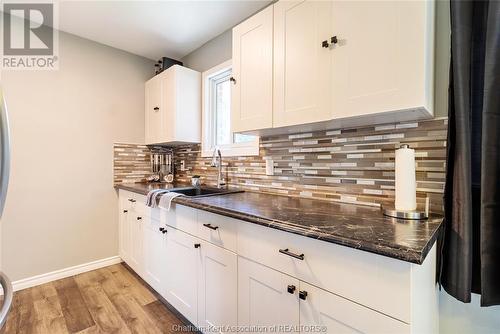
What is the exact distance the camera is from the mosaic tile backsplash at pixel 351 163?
3.84 feet

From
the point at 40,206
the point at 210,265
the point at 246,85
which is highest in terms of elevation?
the point at 246,85

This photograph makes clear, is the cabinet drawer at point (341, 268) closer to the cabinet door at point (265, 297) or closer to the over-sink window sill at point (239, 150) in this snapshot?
the cabinet door at point (265, 297)

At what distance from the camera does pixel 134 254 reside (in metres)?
2.28

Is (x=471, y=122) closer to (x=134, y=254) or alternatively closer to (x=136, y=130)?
(x=134, y=254)

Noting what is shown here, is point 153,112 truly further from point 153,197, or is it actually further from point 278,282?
point 278,282

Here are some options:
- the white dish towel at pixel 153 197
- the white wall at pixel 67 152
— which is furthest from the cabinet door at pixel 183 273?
the white wall at pixel 67 152

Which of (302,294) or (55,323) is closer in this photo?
(302,294)

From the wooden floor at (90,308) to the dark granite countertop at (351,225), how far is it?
984mm

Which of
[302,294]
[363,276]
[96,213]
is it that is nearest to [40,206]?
[96,213]

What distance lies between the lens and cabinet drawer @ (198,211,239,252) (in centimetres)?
125

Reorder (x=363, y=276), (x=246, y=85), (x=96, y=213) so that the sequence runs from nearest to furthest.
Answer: (x=363, y=276), (x=246, y=85), (x=96, y=213)

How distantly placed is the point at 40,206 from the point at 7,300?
6.70 feet

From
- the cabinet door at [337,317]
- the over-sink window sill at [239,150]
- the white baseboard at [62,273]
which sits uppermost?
the over-sink window sill at [239,150]

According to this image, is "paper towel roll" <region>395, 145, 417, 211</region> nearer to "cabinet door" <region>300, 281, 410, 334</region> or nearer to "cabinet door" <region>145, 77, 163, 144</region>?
"cabinet door" <region>300, 281, 410, 334</region>
